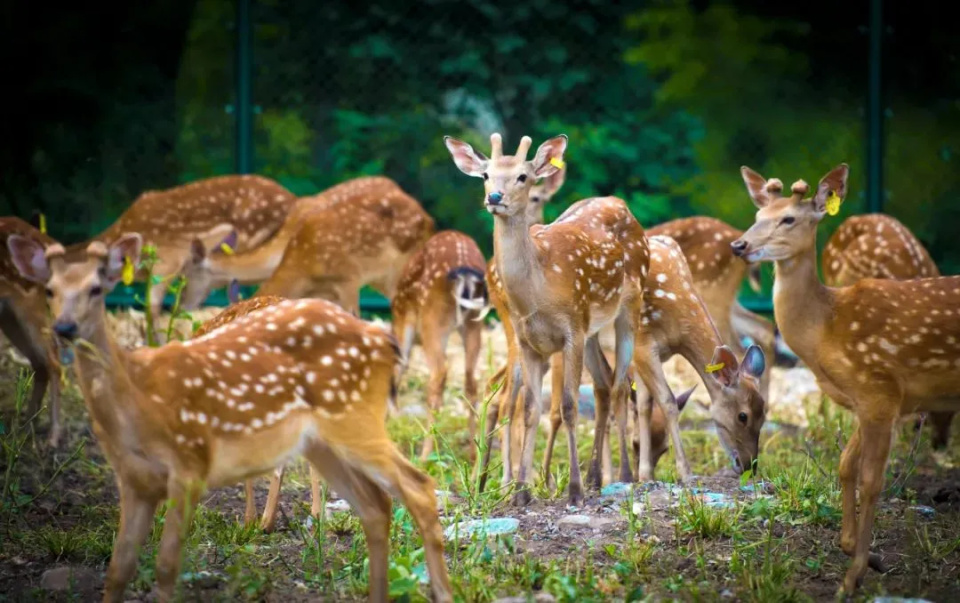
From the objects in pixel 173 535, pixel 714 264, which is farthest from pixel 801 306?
pixel 714 264

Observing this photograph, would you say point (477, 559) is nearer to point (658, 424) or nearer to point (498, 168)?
point (498, 168)

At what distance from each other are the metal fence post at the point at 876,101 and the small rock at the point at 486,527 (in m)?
7.08

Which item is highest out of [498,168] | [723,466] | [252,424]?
[498,168]

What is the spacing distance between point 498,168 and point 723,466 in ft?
8.93

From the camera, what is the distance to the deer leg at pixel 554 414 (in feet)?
24.4

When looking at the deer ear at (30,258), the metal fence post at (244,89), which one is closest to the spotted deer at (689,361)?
the deer ear at (30,258)

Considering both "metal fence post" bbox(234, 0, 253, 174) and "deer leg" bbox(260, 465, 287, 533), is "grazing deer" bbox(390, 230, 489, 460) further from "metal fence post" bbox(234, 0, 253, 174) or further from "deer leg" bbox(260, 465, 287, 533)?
"metal fence post" bbox(234, 0, 253, 174)

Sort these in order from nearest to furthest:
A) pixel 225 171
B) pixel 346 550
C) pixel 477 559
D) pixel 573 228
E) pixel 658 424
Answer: pixel 477 559
pixel 346 550
pixel 573 228
pixel 658 424
pixel 225 171

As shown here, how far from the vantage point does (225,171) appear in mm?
12078

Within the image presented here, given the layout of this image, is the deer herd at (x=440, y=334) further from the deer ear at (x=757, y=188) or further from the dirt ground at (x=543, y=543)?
the dirt ground at (x=543, y=543)

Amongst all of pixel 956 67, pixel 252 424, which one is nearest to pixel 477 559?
pixel 252 424

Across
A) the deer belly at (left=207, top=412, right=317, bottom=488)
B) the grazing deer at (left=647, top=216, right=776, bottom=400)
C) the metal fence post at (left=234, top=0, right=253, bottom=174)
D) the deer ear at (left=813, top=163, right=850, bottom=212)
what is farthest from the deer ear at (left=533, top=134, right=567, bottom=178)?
the metal fence post at (left=234, top=0, right=253, bottom=174)

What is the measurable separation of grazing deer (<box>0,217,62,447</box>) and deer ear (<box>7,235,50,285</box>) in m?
3.14

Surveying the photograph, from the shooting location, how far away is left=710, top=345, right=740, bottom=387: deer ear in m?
7.65
